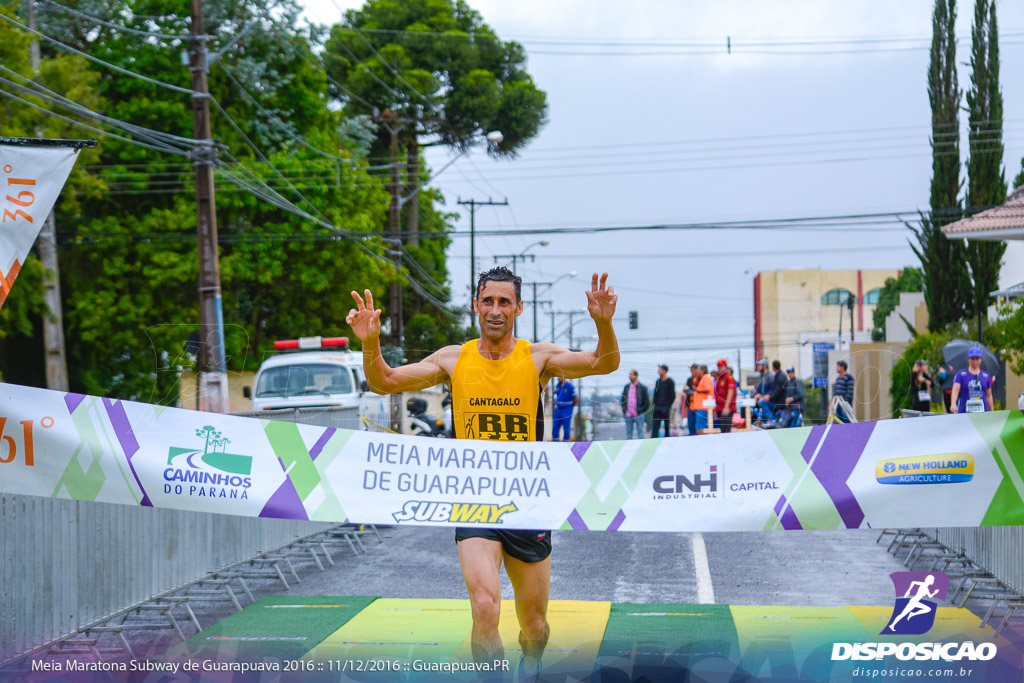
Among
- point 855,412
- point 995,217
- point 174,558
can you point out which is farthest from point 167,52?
point 855,412

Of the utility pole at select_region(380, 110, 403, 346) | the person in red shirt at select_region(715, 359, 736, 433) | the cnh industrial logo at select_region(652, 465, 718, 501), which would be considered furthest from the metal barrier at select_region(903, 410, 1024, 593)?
the utility pole at select_region(380, 110, 403, 346)

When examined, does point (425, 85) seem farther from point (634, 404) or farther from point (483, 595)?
point (483, 595)

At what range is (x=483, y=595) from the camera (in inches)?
Answer: 198

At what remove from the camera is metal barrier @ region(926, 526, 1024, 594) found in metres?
7.60

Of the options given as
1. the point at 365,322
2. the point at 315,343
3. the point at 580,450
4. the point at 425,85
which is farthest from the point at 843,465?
the point at 425,85

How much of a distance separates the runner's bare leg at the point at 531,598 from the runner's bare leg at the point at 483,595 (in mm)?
247

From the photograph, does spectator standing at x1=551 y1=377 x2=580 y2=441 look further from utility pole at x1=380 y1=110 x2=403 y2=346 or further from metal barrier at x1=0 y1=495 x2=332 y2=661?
utility pole at x1=380 y1=110 x2=403 y2=346

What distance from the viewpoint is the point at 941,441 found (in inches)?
205

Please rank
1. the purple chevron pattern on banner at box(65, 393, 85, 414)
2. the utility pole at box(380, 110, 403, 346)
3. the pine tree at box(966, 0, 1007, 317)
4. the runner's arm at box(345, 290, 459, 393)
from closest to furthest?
the runner's arm at box(345, 290, 459, 393)
the purple chevron pattern on banner at box(65, 393, 85, 414)
the pine tree at box(966, 0, 1007, 317)
the utility pole at box(380, 110, 403, 346)

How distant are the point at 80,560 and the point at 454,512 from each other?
306cm

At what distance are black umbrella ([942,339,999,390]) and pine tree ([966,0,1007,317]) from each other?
10981 millimetres

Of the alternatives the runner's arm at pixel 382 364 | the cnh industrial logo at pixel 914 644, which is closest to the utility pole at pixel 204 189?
the runner's arm at pixel 382 364

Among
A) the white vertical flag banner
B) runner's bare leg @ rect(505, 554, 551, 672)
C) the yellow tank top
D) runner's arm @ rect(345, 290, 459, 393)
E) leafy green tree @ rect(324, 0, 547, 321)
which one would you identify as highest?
leafy green tree @ rect(324, 0, 547, 321)

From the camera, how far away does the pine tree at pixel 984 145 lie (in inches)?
1039
